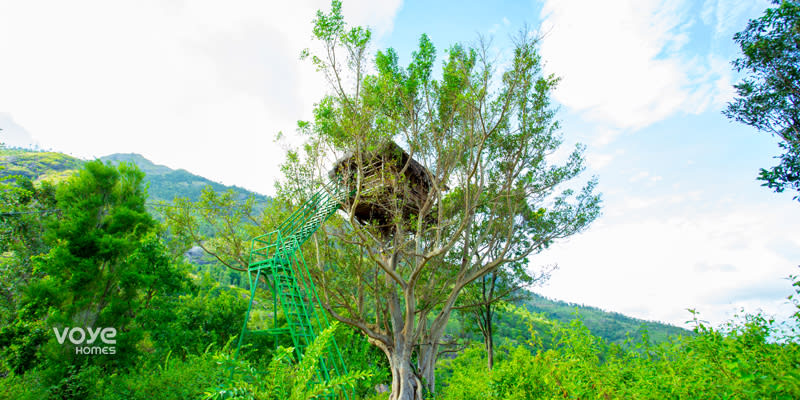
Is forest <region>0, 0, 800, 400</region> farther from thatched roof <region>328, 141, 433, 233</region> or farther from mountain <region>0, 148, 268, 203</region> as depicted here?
mountain <region>0, 148, 268, 203</region>

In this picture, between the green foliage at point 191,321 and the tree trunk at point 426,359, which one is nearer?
the green foliage at point 191,321

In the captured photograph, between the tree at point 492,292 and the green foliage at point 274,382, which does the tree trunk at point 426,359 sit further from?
the green foliage at point 274,382

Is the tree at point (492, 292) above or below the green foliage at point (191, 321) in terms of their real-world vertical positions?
above

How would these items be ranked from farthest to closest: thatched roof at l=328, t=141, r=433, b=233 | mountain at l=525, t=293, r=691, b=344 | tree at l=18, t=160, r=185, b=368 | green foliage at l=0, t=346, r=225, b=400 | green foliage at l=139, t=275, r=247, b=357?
mountain at l=525, t=293, r=691, b=344 < green foliage at l=139, t=275, r=247, b=357 < thatched roof at l=328, t=141, r=433, b=233 < tree at l=18, t=160, r=185, b=368 < green foliage at l=0, t=346, r=225, b=400

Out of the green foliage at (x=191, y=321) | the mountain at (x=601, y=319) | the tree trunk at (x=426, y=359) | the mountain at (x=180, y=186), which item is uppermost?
the mountain at (x=180, y=186)

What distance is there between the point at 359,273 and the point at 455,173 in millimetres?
5487

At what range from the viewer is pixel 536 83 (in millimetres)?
10656

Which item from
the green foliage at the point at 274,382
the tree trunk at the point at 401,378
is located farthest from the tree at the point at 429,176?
the green foliage at the point at 274,382

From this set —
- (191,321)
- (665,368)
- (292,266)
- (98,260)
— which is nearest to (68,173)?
(191,321)

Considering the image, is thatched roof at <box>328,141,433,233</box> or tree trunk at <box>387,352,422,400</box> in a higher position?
thatched roof at <box>328,141,433,233</box>

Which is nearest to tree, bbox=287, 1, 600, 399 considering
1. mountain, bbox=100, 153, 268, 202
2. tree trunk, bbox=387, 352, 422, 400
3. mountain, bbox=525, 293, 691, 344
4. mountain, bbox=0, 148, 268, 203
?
tree trunk, bbox=387, 352, 422, 400

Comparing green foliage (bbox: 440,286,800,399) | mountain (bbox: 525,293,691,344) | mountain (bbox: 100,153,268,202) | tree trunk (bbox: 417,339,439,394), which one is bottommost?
tree trunk (bbox: 417,339,439,394)

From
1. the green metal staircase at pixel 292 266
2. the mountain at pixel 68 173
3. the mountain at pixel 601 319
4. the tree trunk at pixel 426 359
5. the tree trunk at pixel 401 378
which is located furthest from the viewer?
the mountain at pixel 68 173

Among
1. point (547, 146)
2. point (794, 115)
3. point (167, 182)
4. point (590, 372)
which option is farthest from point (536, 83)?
point (167, 182)
